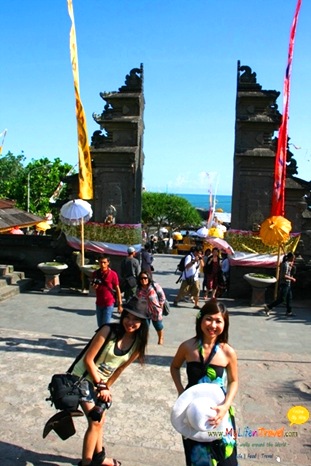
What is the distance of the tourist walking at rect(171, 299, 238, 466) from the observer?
3.62 m

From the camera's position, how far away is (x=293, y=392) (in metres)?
7.15

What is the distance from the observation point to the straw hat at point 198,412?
3.57 metres

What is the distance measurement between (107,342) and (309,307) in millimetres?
10325

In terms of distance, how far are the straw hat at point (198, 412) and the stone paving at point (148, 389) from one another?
1682 millimetres

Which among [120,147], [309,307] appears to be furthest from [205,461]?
[120,147]

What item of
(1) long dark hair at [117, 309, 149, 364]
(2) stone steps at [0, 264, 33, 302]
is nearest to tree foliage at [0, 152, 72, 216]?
(2) stone steps at [0, 264, 33, 302]

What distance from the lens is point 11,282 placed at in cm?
1431

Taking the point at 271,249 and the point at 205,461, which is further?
the point at 271,249

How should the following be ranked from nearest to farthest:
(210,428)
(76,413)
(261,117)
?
(210,428) < (76,413) < (261,117)

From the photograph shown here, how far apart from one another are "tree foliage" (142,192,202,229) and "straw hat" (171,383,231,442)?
58.4 metres

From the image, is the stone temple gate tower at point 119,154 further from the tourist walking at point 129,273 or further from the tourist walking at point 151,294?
the tourist walking at point 151,294

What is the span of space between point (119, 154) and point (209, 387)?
40.2ft

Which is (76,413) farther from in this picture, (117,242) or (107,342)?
(117,242)

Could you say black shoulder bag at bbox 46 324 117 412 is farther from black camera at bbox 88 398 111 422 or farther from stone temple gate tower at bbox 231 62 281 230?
stone temple gate tower at bbox 231 62 281 230
